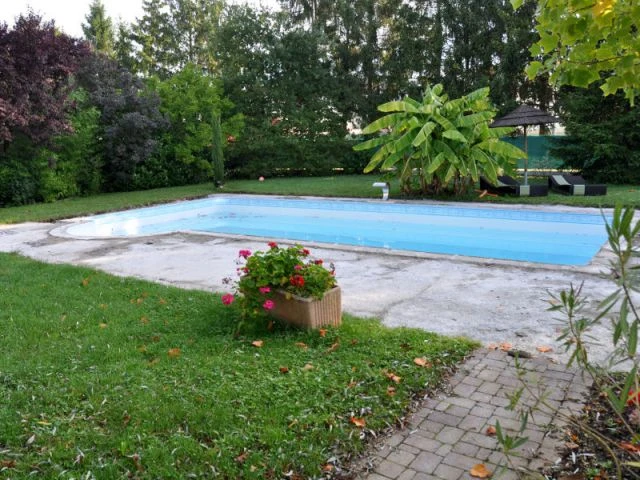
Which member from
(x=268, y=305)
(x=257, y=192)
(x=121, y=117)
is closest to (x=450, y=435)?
(x=268, y=305)

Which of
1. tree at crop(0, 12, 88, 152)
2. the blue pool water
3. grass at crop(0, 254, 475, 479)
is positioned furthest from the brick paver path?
tree at crop(0, 12, 88, 152)

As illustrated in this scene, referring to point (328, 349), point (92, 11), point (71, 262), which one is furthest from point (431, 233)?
point (92, 11)

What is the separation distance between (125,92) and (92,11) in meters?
21.6

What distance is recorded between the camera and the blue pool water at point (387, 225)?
10.7 m

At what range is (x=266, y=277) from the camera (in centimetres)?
451

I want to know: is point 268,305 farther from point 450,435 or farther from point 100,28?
point 100,28

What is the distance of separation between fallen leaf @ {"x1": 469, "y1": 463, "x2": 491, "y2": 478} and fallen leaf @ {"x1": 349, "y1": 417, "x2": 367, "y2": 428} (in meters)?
0.67

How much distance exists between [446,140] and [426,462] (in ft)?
37.2

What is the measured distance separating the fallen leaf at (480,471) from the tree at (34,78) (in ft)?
46.7

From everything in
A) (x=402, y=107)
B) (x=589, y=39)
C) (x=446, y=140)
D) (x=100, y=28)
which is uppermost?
(x=100, y=28)

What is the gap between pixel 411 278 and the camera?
264 inches

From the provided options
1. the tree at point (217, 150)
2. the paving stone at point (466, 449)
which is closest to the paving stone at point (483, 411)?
the paving stone at point (466, 449)

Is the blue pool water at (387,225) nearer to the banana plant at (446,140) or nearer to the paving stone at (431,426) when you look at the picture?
the banana plant at (446,140)

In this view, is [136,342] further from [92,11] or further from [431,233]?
[92,11]
